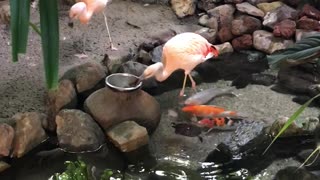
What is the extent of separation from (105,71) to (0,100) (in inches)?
23.0

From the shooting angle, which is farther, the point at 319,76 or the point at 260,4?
the point at 260,4

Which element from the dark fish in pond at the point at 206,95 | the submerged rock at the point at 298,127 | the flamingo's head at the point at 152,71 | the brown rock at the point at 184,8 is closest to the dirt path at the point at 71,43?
the brown rock at the point at 184,8

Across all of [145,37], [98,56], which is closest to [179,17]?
[145,37]

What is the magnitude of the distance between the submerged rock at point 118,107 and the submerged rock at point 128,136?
0.04m

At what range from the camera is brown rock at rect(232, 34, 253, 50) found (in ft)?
11.1

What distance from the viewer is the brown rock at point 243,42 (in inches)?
133

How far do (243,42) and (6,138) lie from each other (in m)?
1.81

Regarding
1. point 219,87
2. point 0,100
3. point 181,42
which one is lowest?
point 219,87

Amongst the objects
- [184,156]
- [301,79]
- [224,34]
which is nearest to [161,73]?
[184,156]

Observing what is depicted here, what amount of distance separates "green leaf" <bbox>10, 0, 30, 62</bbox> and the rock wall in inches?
97.9

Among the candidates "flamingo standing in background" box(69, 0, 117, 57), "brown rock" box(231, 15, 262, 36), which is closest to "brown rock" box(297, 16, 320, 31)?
"brown rock" box(231, 15, 262, 36)

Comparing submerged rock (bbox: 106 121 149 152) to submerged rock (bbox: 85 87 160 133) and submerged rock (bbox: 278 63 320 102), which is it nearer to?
submerged rock (bbox: 85 87 160 133)

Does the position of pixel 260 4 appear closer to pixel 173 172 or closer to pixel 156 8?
pixel 156 8

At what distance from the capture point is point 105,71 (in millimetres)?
2762
